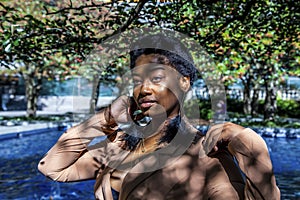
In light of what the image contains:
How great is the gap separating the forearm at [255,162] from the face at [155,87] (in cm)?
36

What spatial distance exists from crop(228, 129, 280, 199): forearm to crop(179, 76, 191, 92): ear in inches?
15.0

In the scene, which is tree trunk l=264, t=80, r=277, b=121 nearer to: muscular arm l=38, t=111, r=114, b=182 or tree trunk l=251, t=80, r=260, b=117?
tree trunk l=251, t=80, r=260, b=117

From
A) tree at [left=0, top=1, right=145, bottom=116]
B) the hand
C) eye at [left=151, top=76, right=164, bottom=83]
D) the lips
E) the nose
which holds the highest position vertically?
tree at [left=0, top=1, right=145, bottom=116]

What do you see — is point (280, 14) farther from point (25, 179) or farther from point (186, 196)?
point (25, 179)

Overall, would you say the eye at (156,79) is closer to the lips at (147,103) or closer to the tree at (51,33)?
the lips at (147,103)

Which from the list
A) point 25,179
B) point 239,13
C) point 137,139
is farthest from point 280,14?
point 25,179

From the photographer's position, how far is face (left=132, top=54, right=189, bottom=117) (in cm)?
158

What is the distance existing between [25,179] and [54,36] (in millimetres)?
5512

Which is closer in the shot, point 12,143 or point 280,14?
point 280,14

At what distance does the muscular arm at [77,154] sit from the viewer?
173 centimetres

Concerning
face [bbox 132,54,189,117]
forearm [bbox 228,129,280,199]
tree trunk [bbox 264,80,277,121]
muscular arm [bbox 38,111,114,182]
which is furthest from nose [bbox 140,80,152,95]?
tree trunk [bbox 264,80,277,121]

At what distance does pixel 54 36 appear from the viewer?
5242 mm

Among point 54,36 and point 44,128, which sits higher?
point 54,36

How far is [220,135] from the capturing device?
142cm
